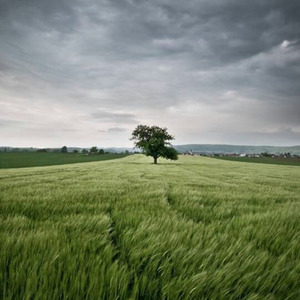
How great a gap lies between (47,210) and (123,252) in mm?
2072

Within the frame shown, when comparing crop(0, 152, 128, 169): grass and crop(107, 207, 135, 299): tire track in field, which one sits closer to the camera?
crop(107, 207, 135, 299): tire track in field

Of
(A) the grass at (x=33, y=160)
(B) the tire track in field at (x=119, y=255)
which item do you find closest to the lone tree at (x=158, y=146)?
(A) the grass at (x=33, y=160)

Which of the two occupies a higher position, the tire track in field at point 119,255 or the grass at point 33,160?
the tire track in field at point 119,255

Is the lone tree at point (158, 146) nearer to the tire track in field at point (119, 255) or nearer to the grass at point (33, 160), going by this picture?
the grass at point (33, 160)

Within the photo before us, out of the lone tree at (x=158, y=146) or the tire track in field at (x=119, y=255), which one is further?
the lone tree at (x=158, y=146)

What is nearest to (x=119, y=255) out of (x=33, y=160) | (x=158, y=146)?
(x=158, y=146)

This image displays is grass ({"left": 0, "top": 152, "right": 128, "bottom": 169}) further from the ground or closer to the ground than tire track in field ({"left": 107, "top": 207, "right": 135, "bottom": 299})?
closer to the ground

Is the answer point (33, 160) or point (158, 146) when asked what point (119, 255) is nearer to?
point (158, 146)

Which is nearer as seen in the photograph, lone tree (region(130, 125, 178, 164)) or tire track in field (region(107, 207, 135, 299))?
tire track in field (region(107, 207, 135, 299))

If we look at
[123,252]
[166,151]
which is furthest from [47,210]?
[166,151]

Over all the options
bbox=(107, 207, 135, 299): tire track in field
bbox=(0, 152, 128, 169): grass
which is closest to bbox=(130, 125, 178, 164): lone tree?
bbox=(0, 152, 128, 169): grass

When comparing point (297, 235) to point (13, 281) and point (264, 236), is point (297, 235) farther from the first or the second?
point (13, 281)

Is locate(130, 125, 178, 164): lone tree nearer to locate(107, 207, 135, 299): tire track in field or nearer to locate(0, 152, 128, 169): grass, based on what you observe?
locate(0, 152, 128, 169): grass

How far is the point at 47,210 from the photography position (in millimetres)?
3051
